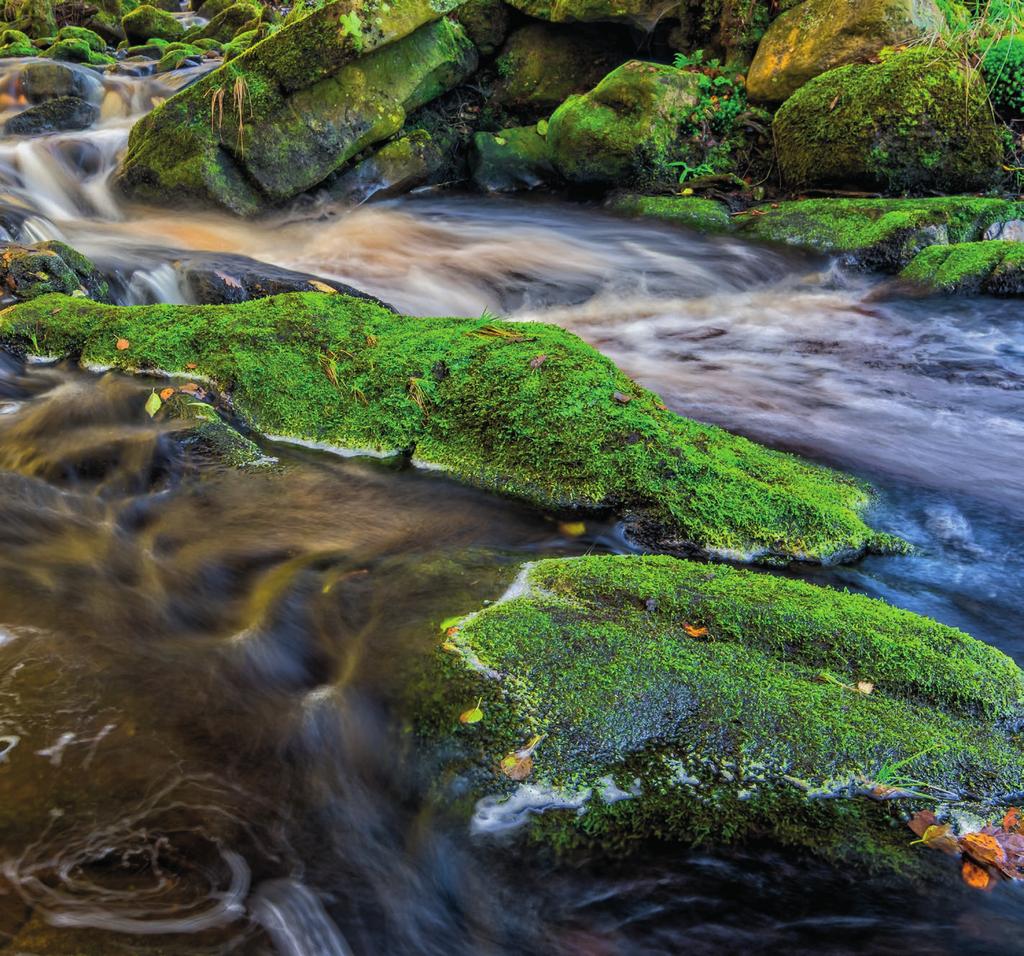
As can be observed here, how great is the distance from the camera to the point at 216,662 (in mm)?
2939

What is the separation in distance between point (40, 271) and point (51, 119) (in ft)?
25.7

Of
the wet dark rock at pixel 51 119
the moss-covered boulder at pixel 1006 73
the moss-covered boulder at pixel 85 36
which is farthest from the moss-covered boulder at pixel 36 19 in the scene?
the moss-covered boulder at pixel 1006 73

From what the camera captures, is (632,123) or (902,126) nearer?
(902,126)

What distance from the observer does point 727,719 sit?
7.55 ft

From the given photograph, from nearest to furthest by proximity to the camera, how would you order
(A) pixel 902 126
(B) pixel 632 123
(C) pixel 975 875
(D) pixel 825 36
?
1. (C) pixel 975 875
2. (A) pixel 902 126
3. (D) pixel 825 36
4. (B) pixel 632 123

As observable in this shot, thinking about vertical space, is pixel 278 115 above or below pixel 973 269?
above

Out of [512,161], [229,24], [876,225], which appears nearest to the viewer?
[876,225]

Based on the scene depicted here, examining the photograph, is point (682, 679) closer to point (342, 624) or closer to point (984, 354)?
point (342, 624)

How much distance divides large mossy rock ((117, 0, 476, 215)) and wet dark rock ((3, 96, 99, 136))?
2662mm

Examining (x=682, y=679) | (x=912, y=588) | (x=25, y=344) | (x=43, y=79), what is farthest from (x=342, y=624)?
(x=43, y=79)

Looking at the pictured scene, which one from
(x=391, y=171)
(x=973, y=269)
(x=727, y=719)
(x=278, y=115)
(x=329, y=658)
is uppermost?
(x=278, y=115)

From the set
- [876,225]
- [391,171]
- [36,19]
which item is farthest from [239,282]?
[36,19]

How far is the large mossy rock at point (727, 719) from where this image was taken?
215 centimetres

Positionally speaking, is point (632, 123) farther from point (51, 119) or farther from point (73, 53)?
point (73, 53)
